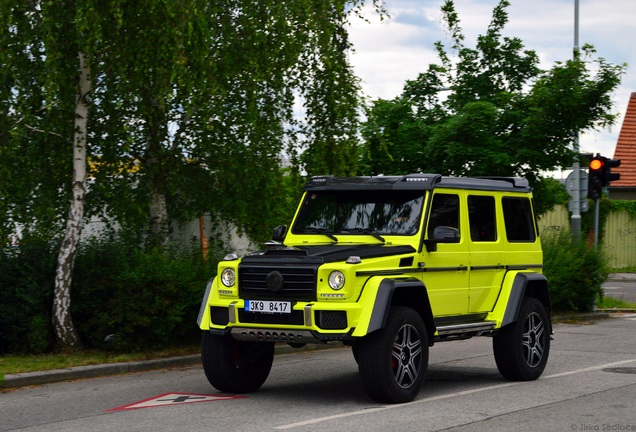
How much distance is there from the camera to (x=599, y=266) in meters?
22.6

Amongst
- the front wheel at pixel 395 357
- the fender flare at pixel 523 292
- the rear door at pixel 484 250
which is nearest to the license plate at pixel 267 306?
the front wheel at pixel 395 357

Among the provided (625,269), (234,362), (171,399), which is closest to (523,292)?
(234,362)

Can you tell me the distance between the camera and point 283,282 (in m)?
10.1

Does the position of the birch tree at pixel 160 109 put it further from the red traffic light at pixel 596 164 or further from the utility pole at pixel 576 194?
the red traffic light at pixel 596 164

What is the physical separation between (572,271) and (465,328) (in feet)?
37.5

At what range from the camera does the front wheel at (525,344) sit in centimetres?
1190

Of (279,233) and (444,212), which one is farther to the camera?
(279,233)

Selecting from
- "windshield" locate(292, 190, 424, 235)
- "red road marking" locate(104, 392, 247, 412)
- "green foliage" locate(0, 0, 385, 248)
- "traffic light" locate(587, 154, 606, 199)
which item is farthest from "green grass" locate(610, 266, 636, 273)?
"red road marking" locate(104, 392, 247, 412)

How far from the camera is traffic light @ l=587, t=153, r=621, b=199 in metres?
22.9

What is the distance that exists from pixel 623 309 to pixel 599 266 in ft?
5.29

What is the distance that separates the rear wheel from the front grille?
71cm

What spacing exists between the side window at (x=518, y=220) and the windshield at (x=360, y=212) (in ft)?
5.75

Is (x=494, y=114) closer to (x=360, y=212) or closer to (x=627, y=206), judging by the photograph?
(x=360, y=212)

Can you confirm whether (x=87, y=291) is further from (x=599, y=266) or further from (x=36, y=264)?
(x=599, y=266)
